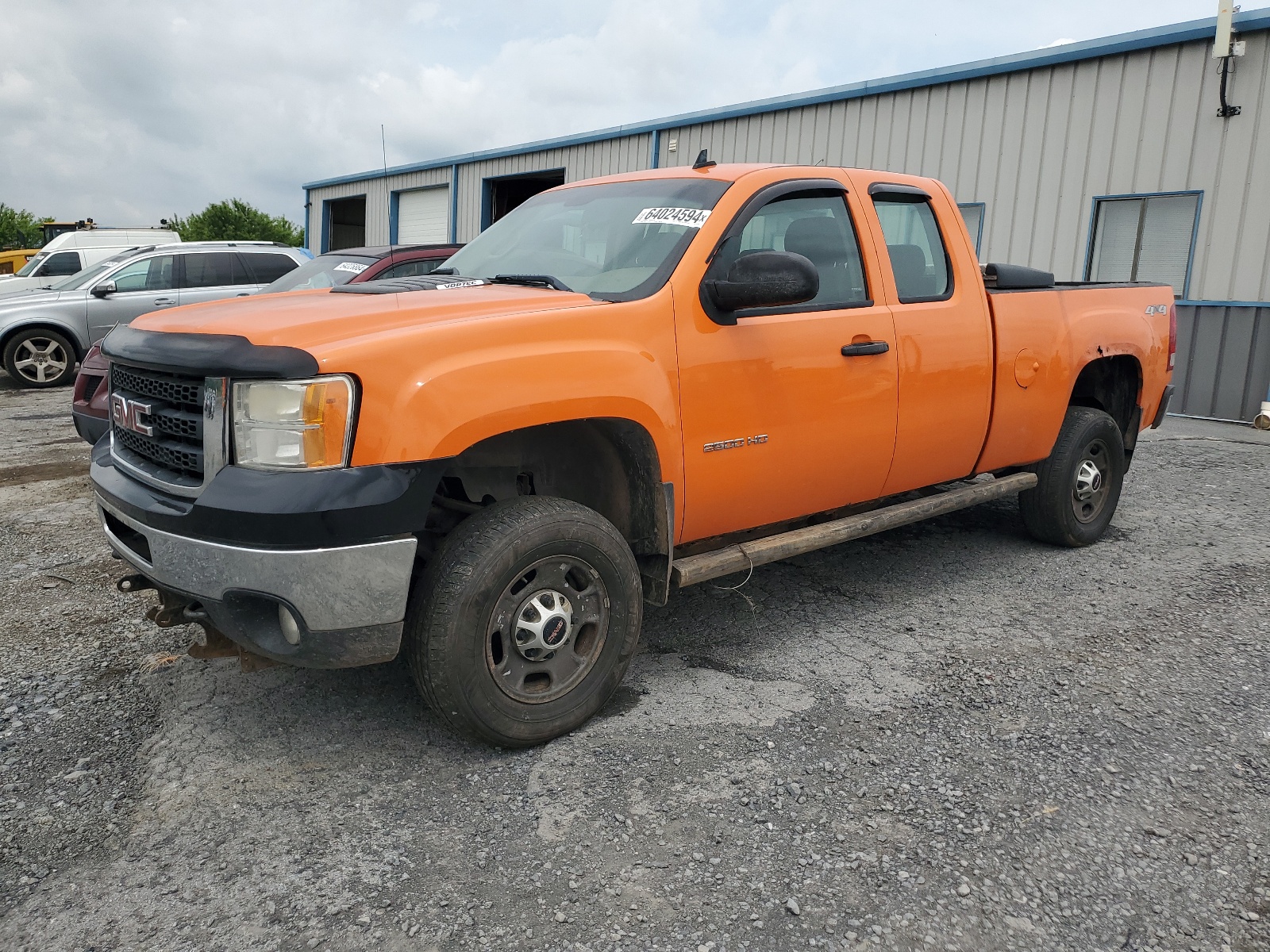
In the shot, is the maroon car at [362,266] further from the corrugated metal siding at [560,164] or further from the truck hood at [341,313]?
the corrugated metal siding at [560,164]

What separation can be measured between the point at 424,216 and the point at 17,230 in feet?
178

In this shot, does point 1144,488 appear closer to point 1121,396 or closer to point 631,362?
point 1121,396

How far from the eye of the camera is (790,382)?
11.9 ft

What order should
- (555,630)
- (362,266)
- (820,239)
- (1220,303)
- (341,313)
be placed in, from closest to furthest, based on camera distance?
(341,313) < (555,630) < (820,239) < (362,266) < (1220,303)

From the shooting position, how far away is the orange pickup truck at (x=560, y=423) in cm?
268

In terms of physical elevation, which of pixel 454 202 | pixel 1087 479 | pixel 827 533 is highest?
pixel 454 202

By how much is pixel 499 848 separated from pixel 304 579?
92cm

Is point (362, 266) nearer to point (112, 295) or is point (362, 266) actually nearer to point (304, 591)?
point (112, 295)

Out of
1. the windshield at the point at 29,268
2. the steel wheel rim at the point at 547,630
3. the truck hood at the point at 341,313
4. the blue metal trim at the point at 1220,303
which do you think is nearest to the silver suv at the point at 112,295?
the windshield at the point at 29,268

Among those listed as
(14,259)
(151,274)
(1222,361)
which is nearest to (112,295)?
(151,274)

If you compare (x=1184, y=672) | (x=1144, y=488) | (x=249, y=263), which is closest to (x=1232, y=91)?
(x=1144, y=488)

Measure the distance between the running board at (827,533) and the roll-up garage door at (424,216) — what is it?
20.0 meters

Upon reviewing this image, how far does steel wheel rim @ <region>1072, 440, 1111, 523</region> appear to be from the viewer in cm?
538

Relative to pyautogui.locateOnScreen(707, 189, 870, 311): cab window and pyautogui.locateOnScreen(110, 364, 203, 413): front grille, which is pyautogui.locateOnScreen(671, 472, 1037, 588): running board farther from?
pyautogui.locateOnScreen(110, 364, 203, 413): front grille
